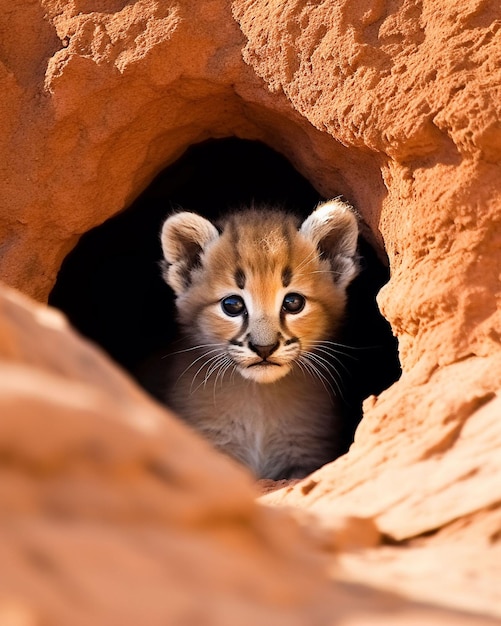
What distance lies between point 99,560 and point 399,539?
4.13 feet

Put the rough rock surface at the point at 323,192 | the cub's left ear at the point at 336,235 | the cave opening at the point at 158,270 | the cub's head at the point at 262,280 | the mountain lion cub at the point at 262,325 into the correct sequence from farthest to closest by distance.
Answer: the cave opening at the point at 158,270, the cub's left ear at the point at 336,235, the mountain lion cub at the point at 262,325, the cub's head at the point at 262,280, the rough rock surface at the point at 323,192

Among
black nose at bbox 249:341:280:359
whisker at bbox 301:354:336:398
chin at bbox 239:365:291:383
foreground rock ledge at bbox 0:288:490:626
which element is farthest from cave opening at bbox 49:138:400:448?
foreground rock ledge at bbox 0:288:490:626

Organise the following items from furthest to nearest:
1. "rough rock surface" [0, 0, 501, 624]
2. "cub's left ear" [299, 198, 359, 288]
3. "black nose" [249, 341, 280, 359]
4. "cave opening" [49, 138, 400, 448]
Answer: "cave opening" [49, 138, 400, 448]
"cub's left ear" [299, 198, 359, 288]
"black nose" [249, 341, 280, 359]
"rough rock surface" [0, 0, 501, 624]

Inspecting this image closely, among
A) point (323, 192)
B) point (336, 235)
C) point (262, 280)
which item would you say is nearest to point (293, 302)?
point (262, 280)

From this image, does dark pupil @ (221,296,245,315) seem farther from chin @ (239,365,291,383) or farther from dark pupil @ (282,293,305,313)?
chin @ (239,365,291,383)

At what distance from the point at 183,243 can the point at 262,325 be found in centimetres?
103

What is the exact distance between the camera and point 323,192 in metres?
5.66

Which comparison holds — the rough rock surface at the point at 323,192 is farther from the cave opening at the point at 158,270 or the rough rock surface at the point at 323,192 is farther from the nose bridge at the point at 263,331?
the cave opening at the point at 158,270

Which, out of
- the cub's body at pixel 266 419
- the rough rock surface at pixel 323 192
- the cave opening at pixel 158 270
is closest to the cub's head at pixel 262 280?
the cub's body at pixel 266 419

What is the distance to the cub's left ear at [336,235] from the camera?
5469 mm

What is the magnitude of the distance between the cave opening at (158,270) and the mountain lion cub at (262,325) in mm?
774

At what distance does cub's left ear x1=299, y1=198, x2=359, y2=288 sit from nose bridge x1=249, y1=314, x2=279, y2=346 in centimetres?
77

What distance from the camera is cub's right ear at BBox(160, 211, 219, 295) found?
18.6 feet

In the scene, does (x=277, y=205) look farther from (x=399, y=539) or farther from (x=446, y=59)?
(x=399, y=539)
